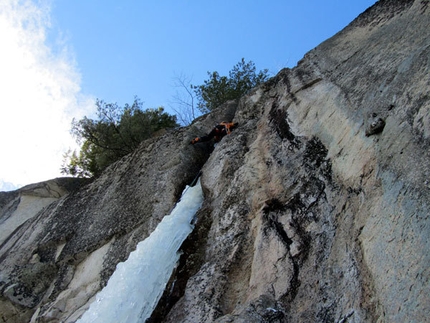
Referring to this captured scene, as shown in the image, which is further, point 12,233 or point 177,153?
point 12,233

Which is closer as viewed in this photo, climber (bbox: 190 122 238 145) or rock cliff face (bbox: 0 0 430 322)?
rock cliff face (bbox: 0 0 430 322)

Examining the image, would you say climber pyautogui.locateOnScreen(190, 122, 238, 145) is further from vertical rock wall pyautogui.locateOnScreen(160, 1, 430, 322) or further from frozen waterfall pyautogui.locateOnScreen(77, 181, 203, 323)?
frozen waterfall pyautogui.locateOnScreen(77, 181, 203, 323)

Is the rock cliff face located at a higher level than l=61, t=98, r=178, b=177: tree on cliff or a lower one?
lower

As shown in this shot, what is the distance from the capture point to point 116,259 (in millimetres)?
7457

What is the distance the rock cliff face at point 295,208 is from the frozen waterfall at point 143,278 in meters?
0.20

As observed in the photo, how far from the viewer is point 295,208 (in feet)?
17.4

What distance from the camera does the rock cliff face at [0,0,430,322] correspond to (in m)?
3.68

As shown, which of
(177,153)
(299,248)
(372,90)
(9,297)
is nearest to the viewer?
(299,248)

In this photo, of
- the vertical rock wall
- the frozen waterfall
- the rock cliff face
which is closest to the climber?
the rock cliff face

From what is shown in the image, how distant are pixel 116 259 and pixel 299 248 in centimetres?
386

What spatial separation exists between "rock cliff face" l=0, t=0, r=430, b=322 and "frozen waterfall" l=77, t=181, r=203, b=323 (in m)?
0.20

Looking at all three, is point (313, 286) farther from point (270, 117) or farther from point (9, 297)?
point (9, 297)

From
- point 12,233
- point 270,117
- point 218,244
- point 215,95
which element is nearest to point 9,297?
point 12,233

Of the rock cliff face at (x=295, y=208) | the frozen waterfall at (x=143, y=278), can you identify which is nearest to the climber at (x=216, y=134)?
the rock cliff face at (x=295, y=208)
